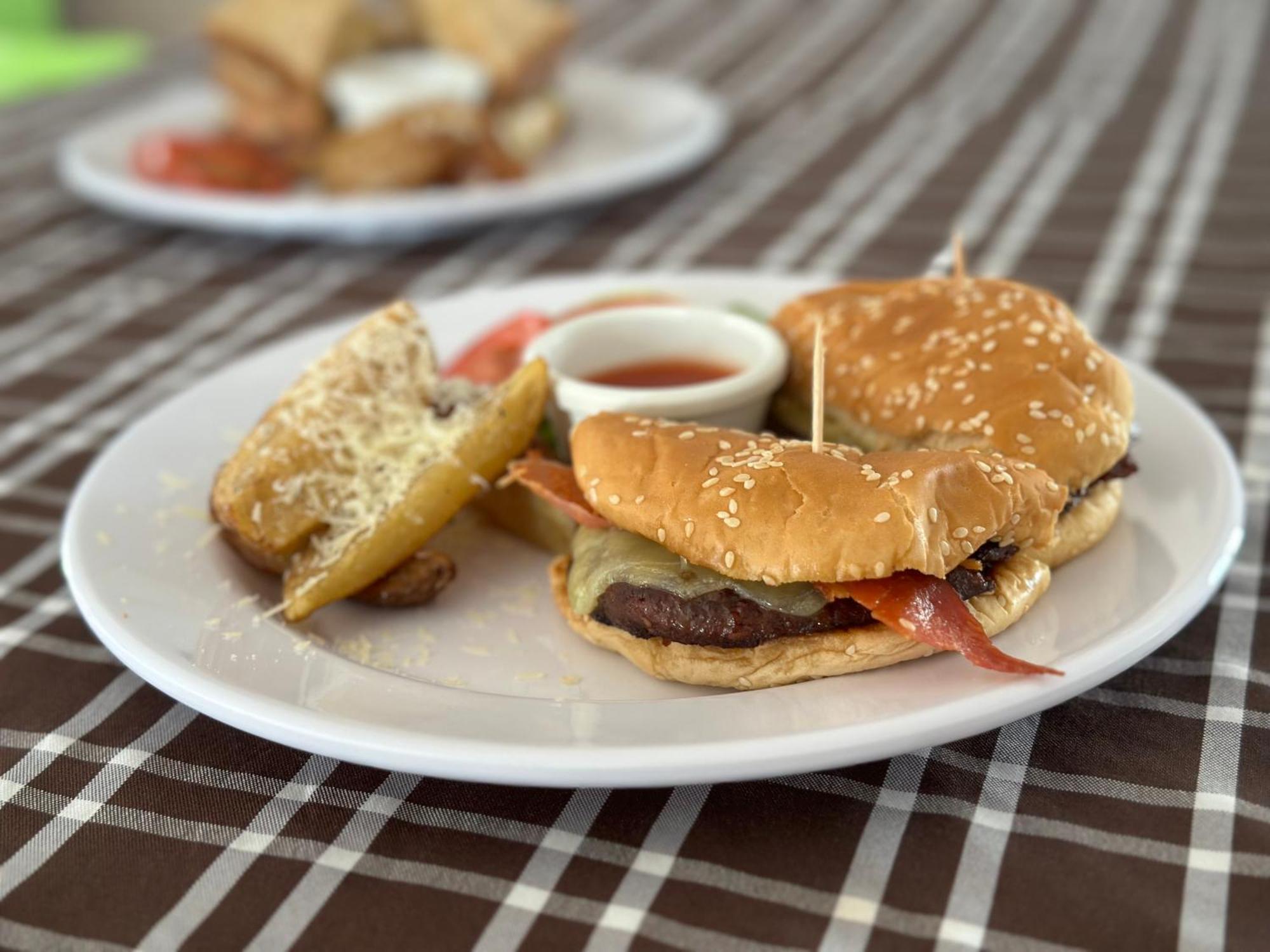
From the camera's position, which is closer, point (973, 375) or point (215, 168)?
point (973, 375)

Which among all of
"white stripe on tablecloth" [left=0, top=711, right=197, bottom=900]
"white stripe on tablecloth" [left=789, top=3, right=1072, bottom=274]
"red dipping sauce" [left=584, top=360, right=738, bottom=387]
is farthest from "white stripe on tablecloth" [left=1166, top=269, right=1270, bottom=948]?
"white stripe on tablecloth" [left=789, top=3, right=1072, bottom=274]

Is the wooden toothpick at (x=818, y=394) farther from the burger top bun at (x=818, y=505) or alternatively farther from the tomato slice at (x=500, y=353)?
the tomato slice at (x=500, y=353)

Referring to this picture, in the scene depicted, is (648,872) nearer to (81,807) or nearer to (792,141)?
(81,807)

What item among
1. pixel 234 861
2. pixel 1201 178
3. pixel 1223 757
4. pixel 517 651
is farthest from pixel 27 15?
pixel 1223 757

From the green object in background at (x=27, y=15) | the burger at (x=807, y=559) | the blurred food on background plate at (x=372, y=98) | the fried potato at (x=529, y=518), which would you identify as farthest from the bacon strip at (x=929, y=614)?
the green object in background at (x=27, y=15)

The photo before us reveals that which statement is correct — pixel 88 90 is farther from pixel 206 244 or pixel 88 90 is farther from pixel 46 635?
pixel 46 635

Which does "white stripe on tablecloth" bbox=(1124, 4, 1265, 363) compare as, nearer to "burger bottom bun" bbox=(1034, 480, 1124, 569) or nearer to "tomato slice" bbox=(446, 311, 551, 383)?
→ "burger bottom bun" bbox=(1034, 480, 1124, 569)
